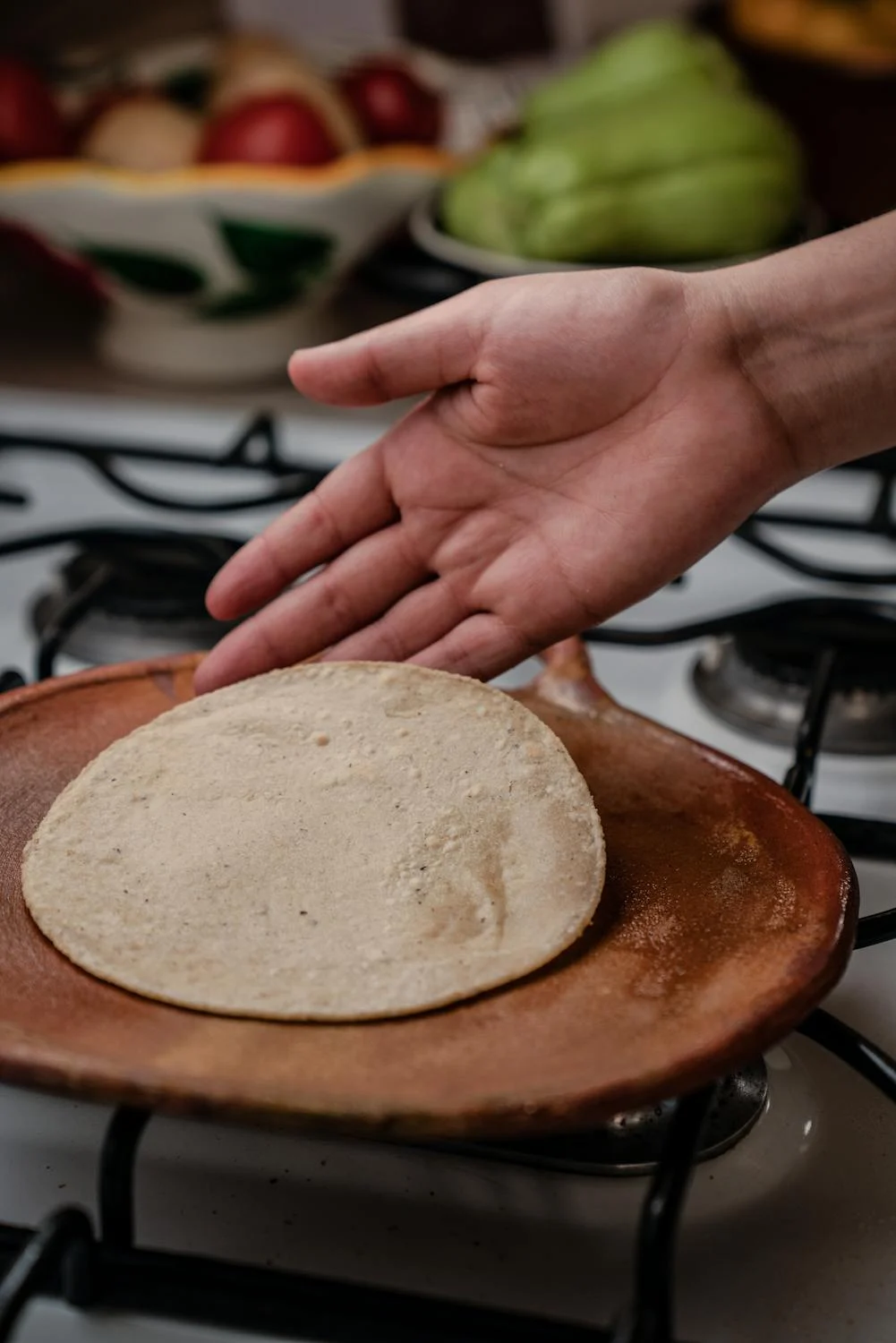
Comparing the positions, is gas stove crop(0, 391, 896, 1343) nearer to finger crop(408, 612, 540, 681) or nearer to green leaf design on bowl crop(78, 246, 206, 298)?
finger crop(408, 612, 540, 681)

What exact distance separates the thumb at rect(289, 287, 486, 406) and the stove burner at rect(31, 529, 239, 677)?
20cm

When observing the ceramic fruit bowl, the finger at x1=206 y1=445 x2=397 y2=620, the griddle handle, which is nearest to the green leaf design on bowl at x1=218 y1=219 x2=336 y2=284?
the ceramic fruit bowl

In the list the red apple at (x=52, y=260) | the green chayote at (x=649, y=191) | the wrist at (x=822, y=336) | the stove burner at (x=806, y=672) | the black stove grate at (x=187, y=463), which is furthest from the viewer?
the red apple at (x=52, y=260)

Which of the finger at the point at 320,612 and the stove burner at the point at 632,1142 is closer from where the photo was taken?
the stove burner at the point at 632,1142

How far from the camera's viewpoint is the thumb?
0.64m

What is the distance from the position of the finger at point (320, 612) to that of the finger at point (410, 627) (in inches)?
0.5

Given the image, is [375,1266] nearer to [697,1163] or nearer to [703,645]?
[697,1163]

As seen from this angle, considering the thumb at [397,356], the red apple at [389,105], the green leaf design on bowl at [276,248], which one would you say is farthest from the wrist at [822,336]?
the red apple at [389,105]

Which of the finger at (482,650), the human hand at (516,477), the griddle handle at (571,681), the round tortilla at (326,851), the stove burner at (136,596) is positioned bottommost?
the stove burner at (136,596)

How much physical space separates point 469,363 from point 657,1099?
353 mm

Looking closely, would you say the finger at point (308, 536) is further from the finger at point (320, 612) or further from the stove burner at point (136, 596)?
the stove burner at point (136, 596)

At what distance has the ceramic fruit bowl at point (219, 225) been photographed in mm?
1031

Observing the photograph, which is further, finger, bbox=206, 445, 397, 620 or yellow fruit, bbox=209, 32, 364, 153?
yellow fruit, bbox=209, 32, 364, 153

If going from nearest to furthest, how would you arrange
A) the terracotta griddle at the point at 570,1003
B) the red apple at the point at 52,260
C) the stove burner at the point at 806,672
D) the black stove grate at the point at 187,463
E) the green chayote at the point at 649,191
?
the terracotta griddle at the point at 570,1003 < the stove burner at the point at 806,672 < the black stove grate at the point at 187,463 < the green chayote at the point at 649,191 < the red apple at the point at 52,260
